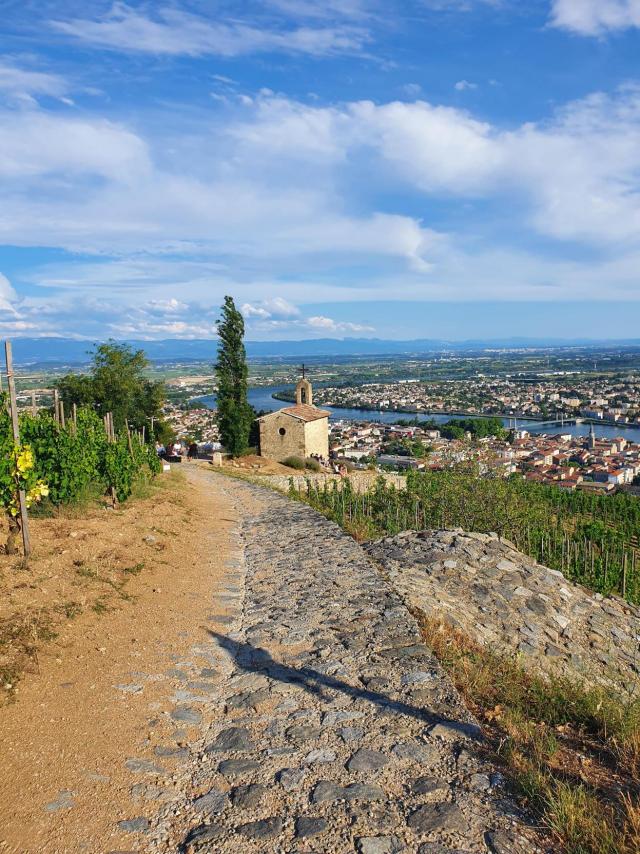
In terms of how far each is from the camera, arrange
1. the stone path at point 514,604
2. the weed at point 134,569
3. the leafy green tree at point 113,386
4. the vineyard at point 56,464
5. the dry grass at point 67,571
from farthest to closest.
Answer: the leafy green tree at point 113,386 → the weed at point 134,569 → the stone path at point 514,604 → the vineyard at point 56,464 → the dry grass at point 67,571

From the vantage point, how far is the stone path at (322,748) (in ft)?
10.2

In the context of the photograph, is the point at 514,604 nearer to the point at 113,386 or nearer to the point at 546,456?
the point at 113,386

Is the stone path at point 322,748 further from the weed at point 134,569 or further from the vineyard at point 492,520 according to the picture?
the vineyard at point 492,520

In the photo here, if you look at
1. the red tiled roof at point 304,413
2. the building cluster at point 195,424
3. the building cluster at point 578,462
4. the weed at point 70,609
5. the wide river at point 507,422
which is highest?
the weed at point 70,609

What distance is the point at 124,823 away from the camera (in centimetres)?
319

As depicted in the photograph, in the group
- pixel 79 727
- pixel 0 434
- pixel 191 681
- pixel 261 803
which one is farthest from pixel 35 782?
pixel 0 434

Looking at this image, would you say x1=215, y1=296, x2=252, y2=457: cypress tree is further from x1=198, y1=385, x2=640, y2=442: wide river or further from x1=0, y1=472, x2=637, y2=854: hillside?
x1=198, y1=385, x2=640, y2=442: wide river

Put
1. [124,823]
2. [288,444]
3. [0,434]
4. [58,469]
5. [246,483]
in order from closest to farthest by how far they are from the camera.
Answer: [124,823]
[0,434]
[58,469]
[246,483]
[288,444]

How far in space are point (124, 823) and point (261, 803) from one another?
765mm

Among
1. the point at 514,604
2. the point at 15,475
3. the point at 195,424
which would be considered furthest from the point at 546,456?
the point at 15,475

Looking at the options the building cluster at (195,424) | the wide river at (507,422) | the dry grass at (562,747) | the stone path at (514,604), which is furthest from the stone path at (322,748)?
the wide river at (507,422)

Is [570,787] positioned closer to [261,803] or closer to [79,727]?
[261,803]

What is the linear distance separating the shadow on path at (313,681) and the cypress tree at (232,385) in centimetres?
2389

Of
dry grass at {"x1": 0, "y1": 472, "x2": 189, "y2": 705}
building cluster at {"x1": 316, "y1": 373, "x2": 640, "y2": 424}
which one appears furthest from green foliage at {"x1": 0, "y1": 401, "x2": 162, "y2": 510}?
building cluster at {"x1": 316, "y1": 373, "x2": 640, "y2": 424}
